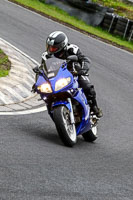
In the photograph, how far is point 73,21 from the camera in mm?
26422

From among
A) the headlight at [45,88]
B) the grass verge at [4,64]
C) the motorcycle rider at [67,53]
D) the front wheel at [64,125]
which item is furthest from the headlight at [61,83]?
the grass verge at [4,64]

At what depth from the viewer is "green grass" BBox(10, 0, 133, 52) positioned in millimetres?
23844

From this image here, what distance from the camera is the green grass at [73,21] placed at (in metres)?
23.8

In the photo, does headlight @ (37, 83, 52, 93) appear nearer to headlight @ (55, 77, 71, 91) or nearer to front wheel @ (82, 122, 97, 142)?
headlight @ (55, 77, 71, 91)

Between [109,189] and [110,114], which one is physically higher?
[109,189]

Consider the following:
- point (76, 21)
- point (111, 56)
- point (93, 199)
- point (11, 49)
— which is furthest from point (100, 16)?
point (93, 199)

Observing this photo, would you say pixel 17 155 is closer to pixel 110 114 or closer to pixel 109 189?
pixel 109 189

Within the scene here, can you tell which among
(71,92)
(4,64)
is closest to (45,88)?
(71,92)

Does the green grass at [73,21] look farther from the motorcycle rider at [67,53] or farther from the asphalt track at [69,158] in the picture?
the motorcycle rider at [67,53]

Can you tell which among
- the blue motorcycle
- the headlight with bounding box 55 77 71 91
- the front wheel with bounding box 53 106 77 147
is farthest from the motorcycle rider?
the front wheel with bounding box 53 106 77 147

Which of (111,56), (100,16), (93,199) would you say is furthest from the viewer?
(100,16)

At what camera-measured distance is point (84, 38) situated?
857 inches

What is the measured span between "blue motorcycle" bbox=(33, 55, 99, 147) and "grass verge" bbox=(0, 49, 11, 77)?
418cm

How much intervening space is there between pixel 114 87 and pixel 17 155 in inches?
334
